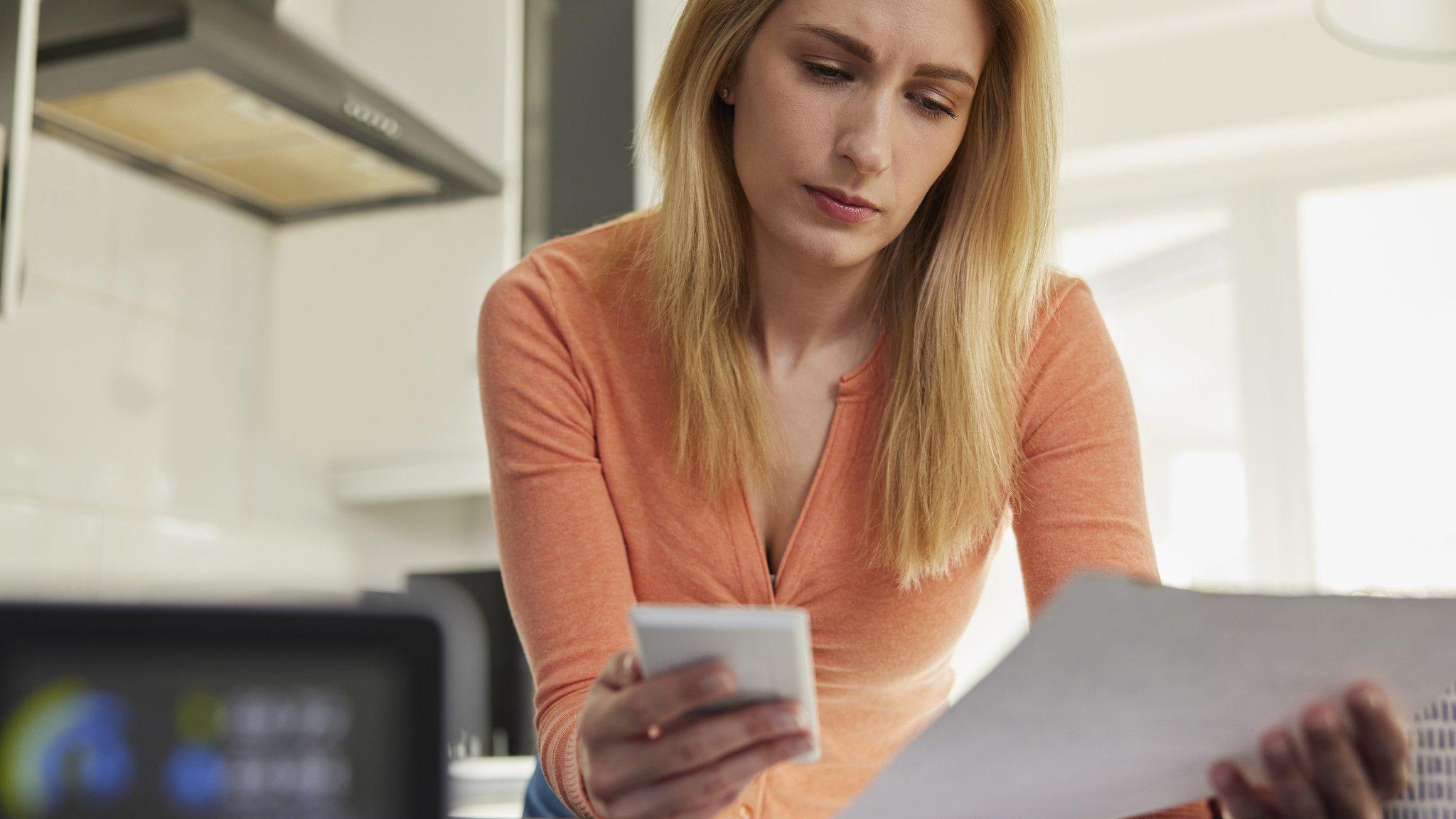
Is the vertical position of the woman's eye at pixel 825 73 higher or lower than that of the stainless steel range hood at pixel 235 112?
lower

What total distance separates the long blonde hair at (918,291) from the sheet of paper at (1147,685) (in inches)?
17.6

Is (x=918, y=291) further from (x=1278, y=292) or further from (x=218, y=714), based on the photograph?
(x=1278, y=292)

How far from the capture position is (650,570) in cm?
113

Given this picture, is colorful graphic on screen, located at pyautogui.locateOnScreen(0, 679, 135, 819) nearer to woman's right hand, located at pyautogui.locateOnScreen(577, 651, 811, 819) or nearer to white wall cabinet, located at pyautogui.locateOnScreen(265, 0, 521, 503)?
woman's right hand, located at pyautogui.locateOnScreen(577, 651, 811, 819)

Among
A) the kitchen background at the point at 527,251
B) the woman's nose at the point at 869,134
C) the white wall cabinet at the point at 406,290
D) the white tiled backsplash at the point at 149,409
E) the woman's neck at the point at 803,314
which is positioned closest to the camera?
the woman's nose at the point at 869,134

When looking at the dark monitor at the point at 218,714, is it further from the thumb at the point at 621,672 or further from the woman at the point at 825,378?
the woman at the point at 825,378

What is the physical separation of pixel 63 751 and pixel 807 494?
0.92 meters

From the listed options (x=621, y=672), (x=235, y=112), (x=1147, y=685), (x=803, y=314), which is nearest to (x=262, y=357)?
(x=235, y=112)

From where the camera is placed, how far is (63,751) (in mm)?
268

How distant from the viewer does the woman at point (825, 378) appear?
1058mm

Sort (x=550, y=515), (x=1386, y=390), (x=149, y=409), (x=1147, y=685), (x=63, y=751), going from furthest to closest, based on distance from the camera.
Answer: (x=1386, y=390)
(x=149, y=409)
(x=550, y=515)
(x=1147, y=685)
(x=63, y=751)

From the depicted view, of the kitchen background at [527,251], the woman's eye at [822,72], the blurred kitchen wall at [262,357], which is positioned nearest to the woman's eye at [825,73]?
the woman's eye at [822,72]

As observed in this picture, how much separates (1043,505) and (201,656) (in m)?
0.87

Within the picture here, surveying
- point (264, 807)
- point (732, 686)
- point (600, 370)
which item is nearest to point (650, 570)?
point (600, 370)
